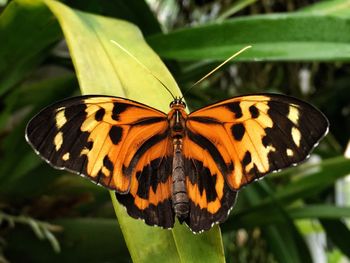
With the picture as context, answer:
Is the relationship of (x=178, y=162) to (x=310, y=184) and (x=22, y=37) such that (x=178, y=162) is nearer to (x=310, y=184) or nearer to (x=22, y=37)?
(x=22, y=37)

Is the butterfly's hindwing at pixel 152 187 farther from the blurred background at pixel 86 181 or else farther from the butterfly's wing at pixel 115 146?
the blurred background at pixel 86 181

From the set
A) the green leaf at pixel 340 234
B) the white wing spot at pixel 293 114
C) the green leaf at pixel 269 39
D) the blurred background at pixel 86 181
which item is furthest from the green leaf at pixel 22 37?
the green leaf at pixel 340 234

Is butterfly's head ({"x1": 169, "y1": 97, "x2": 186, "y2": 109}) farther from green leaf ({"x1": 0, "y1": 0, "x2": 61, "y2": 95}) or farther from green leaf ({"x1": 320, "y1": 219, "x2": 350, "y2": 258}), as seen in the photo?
green leaf ({"x1": 320, "y1": 219, "x2": 350, "y2": 258})

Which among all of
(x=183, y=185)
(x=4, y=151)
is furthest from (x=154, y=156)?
(x=4, y=151)

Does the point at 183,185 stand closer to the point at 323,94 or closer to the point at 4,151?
the point at 4,151

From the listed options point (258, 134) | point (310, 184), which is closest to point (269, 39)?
point (258, 134)

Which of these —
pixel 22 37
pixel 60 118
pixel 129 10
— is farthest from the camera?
pixel 129 10

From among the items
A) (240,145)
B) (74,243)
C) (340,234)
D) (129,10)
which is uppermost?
(129,10)

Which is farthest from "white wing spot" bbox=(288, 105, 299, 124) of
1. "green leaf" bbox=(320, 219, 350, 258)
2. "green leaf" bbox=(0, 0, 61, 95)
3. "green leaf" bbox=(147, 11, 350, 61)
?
"green leaf" bbox=(320, 219, 350, 258)
